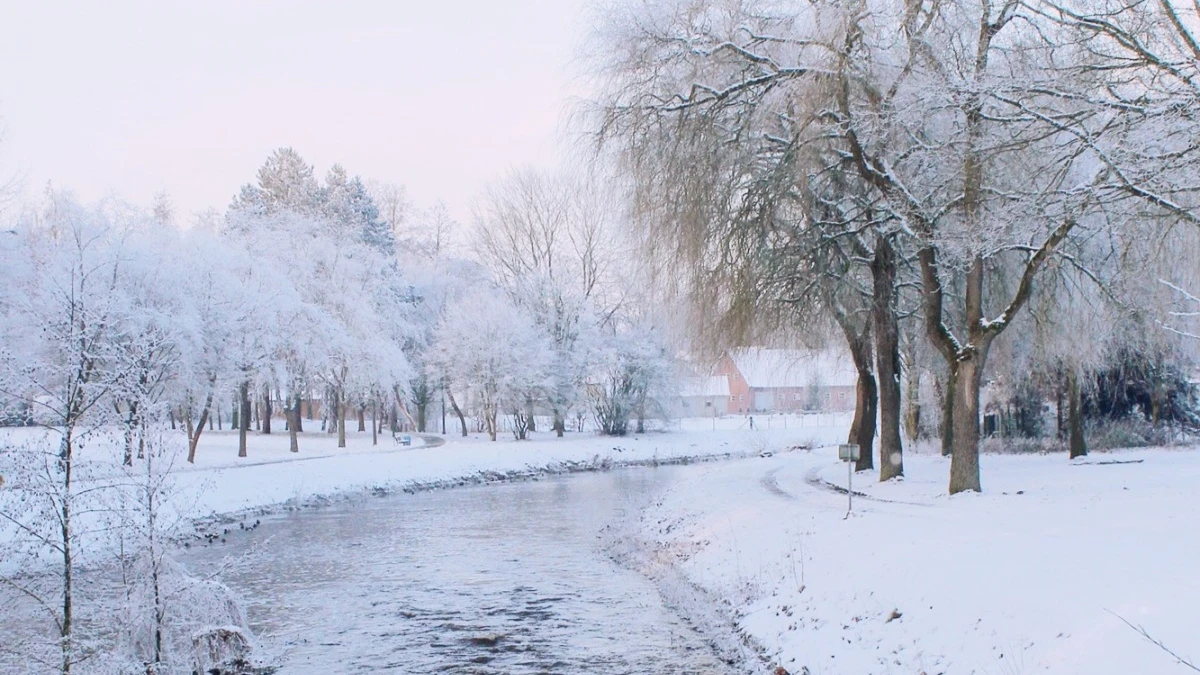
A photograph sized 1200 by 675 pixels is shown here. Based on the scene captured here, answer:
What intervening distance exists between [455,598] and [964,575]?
7752 millimetres

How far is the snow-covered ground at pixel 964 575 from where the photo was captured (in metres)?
7.53

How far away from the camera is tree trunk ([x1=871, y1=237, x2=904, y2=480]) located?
21094 millimetres

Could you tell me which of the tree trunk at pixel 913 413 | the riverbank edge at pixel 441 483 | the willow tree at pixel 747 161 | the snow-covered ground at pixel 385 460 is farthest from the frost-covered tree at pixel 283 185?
the willow tree at pixel 747 161

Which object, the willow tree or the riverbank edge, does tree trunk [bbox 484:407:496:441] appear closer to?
the riverbank edge

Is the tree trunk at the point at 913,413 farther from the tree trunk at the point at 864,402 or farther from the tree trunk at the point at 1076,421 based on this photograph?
the tree trunk at the point at 864,402

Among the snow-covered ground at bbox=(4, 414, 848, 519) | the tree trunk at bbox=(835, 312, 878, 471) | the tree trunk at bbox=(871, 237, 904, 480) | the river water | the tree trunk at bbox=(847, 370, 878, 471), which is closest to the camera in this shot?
the river water

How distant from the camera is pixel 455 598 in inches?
575

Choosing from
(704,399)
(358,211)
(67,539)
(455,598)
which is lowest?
(455,598)

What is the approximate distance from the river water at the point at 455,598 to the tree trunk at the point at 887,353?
6406mm

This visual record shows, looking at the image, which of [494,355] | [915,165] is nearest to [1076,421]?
[915,165]

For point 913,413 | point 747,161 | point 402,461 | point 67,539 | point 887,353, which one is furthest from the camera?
point 913,413

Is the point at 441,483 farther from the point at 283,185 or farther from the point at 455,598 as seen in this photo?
the point at 283,185

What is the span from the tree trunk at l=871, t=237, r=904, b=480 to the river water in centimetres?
641

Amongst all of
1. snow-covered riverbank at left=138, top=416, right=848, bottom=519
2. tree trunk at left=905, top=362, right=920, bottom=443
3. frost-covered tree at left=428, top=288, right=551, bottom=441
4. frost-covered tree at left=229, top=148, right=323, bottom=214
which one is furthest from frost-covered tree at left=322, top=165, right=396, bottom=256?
tree trunk at left=905, top=362, right=920, bottom=443
